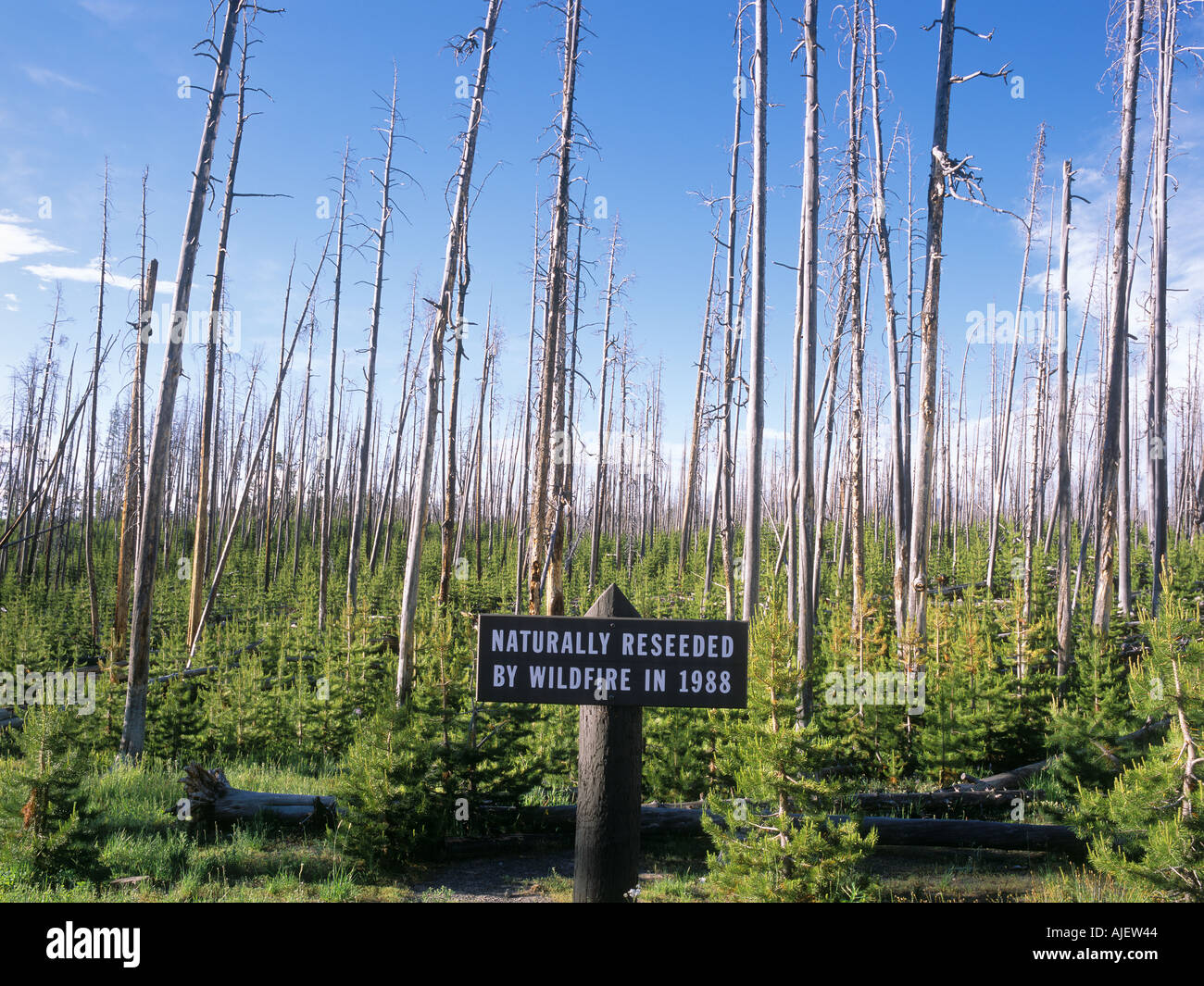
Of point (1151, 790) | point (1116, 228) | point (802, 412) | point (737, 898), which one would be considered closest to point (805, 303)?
point (802, 412)

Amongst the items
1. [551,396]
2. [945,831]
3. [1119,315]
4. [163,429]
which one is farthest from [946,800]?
[163,429]

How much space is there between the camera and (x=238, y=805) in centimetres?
654

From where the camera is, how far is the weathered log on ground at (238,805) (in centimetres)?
645

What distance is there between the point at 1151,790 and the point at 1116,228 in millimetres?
9953

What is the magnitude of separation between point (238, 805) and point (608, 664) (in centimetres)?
495

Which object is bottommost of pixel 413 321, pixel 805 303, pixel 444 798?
pixel 444 798

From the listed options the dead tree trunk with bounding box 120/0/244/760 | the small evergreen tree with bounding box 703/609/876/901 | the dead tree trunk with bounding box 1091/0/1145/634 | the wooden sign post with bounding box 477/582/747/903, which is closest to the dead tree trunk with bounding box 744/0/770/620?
the small evergreen tree with bounding box 703/609/876/901

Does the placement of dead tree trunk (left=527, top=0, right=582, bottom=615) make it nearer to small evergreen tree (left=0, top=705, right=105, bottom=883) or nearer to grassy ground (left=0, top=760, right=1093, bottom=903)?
grassy ground (left=0, top=760, right=1093, bottom=903)

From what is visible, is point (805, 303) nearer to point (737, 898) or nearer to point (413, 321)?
point (737, 898)

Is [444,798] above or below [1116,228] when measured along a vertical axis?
below

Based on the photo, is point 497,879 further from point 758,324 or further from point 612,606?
point 758,324

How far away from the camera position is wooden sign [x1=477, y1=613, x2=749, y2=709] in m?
3.67

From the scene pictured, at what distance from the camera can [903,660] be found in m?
8.88

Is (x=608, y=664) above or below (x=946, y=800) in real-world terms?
above
